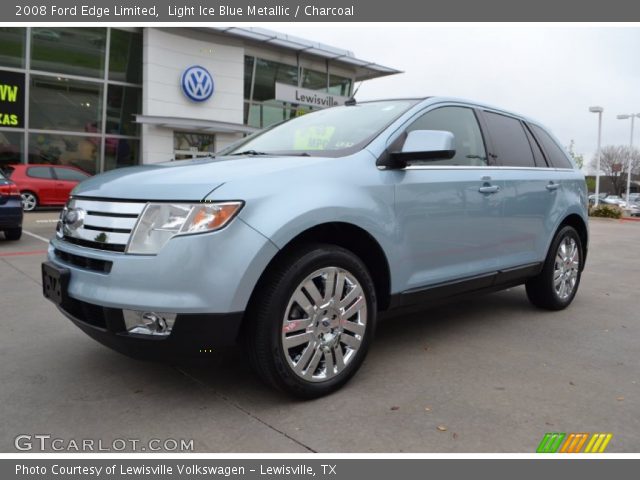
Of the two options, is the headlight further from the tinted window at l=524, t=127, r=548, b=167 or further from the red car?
the red car

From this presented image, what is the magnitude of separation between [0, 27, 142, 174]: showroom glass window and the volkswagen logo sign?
166 cm

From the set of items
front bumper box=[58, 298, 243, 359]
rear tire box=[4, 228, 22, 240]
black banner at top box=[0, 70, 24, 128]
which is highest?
black banner at top box=[0, 70, 24, 128]

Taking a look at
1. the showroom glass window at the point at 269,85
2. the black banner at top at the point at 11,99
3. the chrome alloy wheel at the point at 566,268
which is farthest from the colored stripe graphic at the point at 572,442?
the showroom glass window at the point at 269,85

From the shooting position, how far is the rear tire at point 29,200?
1448 cm

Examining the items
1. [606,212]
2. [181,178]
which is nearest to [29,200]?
[181,178]

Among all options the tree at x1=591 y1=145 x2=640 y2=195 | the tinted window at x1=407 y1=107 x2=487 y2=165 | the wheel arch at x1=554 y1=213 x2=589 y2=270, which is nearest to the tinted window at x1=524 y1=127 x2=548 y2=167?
the wheel arch at x1=554 y1=213 x2=589 y2=270

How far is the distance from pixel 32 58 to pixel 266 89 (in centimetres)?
855

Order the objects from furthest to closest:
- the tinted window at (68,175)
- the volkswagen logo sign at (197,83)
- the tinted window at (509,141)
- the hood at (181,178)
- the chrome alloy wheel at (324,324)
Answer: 1. the volkswagen logo sign at (197,83)
2. the tinted window at (68,175)
3. the tinted window at (509,141)
4. the chrome alloy wheel at (324,324)
5. the hood at (181,178)

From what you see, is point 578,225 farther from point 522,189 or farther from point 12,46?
point 12,46

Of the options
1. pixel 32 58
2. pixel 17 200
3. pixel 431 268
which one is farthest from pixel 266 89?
pixel 431 268

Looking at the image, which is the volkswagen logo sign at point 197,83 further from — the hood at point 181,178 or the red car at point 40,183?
the hood at point 181,178

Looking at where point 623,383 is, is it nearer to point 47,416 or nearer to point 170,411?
point 170,411

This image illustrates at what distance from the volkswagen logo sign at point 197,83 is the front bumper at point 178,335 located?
17.8 meters

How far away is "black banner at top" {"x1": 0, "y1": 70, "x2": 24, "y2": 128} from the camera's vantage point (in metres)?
16.6
